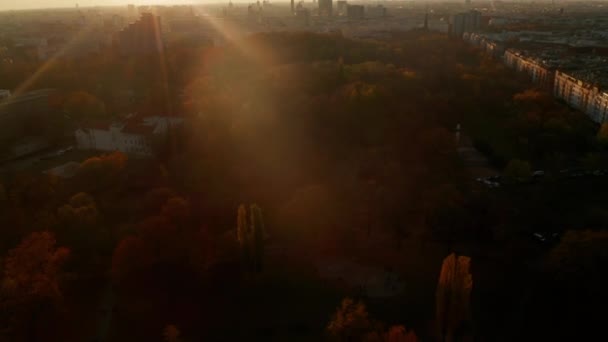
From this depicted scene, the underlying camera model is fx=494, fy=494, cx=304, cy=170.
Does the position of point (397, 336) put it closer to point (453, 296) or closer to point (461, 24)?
point (453, 296)

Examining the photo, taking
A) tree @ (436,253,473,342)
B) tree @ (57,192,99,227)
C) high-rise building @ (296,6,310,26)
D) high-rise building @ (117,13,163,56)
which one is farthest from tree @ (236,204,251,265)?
high-rise building @ (296,6,310,26)

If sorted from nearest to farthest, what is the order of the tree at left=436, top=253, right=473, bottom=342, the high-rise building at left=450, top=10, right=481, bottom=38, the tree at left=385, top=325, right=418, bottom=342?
the tree at left=385, top=325, right=418, bottom=342, the tree at left=436, top=253, right=473, bottom=342, the high-rise building at left=450, top=10, right=481, bottom=38

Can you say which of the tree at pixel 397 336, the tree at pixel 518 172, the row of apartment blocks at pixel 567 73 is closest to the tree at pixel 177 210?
the tree at pixel 397 336

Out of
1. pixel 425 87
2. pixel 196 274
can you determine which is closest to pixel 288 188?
pixel 196 274

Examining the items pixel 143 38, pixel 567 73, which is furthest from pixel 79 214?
pixel 143 38

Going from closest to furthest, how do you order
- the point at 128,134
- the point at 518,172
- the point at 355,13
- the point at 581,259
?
the point at 581,259, the point at 518,172, the point at 128,134, the point at 355,13

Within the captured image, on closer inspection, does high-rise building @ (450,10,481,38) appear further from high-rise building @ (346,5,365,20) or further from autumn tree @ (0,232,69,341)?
autumn tree @ (0,232,69,341)

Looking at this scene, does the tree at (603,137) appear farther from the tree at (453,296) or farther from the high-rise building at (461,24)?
the high-rise building at (461,24)
